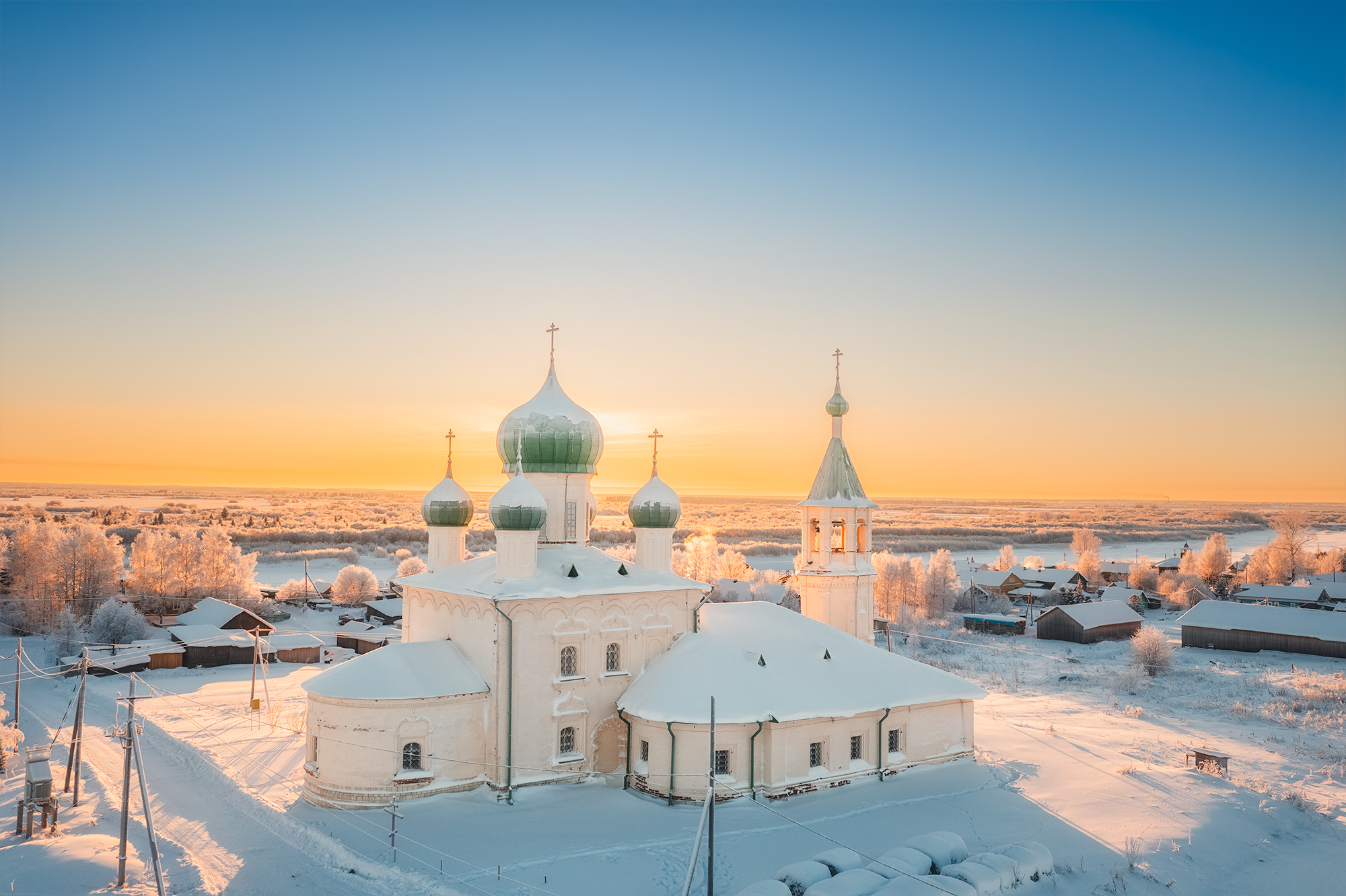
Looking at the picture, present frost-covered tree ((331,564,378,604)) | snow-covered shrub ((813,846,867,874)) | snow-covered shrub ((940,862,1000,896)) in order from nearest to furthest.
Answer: snow-covered shrub ((940,862,1000,896)), snow-covered shrub ((813,846,867,874)), frost-covered tree ((331,564,378,604))

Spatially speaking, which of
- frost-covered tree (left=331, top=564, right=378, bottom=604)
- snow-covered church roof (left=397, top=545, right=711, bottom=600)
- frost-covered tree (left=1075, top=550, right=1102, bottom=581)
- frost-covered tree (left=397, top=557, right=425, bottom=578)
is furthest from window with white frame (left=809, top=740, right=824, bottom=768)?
frost-covered tree (left=1075, top=550, right=1102, bottom=581)

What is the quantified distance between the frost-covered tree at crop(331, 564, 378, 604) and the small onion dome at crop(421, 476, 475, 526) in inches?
1355

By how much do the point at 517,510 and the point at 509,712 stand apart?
4919 millimetres

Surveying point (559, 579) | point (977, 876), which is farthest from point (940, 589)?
point (977, 876)

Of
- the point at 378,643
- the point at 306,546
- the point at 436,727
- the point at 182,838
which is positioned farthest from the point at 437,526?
the point at 306,546

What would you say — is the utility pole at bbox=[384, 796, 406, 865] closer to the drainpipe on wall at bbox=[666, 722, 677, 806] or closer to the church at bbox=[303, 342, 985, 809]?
the church at bbox=[303, 342, 985, 809]

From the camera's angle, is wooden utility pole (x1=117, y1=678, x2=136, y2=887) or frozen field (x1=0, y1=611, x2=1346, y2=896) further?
frozen field (x1=0, y1=611, x2=1346, y2=896)

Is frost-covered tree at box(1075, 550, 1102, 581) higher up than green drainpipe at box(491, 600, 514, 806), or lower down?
lower down

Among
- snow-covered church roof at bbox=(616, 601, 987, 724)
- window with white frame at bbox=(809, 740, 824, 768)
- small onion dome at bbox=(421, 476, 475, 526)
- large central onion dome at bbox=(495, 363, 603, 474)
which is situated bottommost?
window with white frame at bbox=(809, 740, 824, 768)

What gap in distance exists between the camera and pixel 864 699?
873 inches

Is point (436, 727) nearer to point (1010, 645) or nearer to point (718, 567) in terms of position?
point (1010, 645)

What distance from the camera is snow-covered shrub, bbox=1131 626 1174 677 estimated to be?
127ft

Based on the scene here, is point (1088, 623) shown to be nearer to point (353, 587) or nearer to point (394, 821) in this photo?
point (394, 821)

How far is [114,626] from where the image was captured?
41156mm
